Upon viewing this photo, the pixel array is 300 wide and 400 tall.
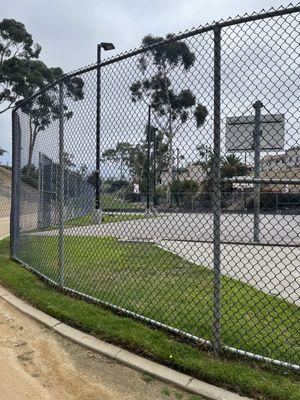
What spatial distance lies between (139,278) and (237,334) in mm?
2770

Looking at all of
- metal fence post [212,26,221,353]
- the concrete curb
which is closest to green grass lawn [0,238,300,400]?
the concrete curb

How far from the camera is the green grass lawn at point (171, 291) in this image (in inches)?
181

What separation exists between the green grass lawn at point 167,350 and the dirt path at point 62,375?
0.88 ft

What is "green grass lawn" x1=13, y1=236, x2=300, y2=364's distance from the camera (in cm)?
459

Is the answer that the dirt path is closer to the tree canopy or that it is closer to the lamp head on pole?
the lamp head on pole

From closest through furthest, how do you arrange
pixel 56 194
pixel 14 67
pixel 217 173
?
pixel 217 173, pixel 56 194, pixel 14 67

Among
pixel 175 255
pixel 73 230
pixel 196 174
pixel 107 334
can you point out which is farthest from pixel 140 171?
pixel 175 255

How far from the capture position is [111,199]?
5.59 meters

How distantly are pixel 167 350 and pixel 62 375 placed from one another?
2.85 ft

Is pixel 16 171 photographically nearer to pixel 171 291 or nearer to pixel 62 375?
pixel 171 291

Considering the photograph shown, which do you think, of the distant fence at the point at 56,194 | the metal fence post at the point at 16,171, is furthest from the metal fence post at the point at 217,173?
the metal fence post at the point at 16,171

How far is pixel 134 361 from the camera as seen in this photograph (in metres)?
4.18

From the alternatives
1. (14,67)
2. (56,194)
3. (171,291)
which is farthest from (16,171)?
(14,67)

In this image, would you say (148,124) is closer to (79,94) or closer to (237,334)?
(79,94)
